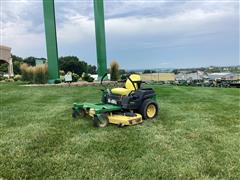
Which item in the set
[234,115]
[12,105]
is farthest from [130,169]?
[12,105]

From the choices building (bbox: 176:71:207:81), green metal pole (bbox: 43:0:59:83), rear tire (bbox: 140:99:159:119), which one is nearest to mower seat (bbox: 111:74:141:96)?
rear tire (bbox: 140:99:159:119)

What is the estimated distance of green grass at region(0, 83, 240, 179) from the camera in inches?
103

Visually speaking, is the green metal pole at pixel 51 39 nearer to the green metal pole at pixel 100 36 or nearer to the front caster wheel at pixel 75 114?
the green metal pole at pixel 100 36

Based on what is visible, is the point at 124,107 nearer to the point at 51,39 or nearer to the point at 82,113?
the point at 82,113

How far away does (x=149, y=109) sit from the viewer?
4.85 meters

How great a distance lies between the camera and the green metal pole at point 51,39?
1235cm

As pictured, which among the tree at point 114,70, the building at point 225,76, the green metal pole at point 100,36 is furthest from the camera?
the tree at point 114,70

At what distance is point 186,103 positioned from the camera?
6.61 meters

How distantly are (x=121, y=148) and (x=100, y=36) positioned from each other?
36.1 feet

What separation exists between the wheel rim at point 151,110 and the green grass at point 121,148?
7.9 inches

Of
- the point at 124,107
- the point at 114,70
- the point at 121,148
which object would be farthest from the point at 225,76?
the point at 121,148

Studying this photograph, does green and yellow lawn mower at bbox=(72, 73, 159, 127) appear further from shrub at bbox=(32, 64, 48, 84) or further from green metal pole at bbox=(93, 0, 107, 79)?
green metal pole at bbox=(93, 0, 107, 79)

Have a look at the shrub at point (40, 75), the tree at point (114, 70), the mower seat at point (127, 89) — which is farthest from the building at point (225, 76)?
the mower seat at point (127, 89)

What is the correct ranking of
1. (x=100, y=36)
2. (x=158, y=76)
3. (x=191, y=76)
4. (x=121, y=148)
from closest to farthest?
(x=121, y=148), (x=191, y=76), (x=100, y=36), (x=158, y=76)
